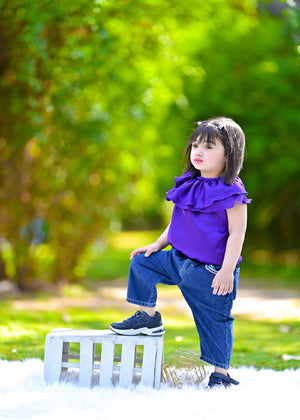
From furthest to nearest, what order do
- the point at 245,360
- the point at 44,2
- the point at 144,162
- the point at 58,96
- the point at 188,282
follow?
the point at 144,162 → the point at 58,96 → the point at 44,2 → the point at 245,360 → the point at 188,282

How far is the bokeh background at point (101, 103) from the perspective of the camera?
5.35 metres

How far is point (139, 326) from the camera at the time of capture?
→ 2787 mm

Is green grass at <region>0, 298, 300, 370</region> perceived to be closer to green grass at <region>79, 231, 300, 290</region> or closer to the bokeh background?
the bokeh background

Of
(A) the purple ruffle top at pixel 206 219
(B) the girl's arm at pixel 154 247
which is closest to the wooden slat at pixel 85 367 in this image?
(B) the girl's arm at pixel 154 247

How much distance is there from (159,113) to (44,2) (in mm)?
3472

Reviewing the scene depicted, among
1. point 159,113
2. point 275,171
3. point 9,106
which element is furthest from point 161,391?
point 275,171

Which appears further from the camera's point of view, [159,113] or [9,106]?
[159,113]

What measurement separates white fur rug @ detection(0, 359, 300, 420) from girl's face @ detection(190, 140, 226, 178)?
3.55 ft

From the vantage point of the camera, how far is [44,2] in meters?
4.50

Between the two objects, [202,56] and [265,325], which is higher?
[202,56]

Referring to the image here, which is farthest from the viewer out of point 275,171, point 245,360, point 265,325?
point 275,171

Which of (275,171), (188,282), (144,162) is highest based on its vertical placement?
(188,282)

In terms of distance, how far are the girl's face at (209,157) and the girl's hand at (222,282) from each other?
20.5 inches

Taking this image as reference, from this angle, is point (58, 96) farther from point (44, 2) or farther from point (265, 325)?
point (265, 325)
